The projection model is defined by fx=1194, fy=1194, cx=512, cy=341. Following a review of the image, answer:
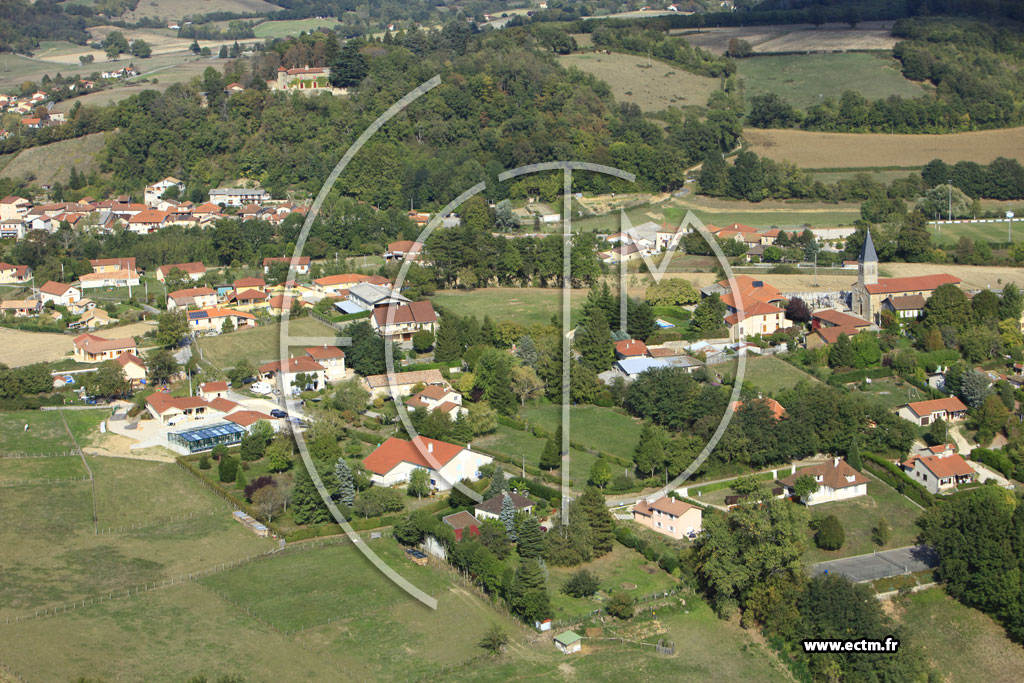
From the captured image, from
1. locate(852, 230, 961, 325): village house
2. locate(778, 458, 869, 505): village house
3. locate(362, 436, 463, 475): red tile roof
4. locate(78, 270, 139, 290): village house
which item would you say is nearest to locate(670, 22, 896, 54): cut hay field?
locate(852, 230, 961, 325): village house

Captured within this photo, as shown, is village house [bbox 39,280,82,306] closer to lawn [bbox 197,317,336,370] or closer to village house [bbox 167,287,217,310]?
village house [bbox 167,287,217,310]

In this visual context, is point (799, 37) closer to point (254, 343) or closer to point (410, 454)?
point (254, 343)

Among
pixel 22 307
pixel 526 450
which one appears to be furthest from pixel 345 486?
pixel 22 307

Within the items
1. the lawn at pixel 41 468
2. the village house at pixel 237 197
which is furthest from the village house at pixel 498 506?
the village house at pixel 237 197

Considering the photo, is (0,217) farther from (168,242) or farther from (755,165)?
(755,165)

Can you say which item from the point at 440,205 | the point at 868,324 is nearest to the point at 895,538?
the point at 868,324
